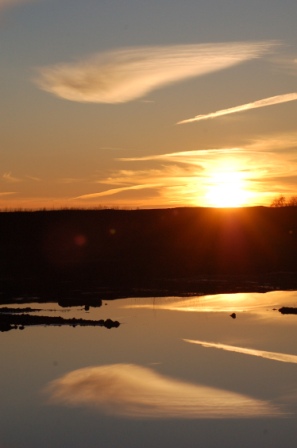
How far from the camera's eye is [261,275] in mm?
48875

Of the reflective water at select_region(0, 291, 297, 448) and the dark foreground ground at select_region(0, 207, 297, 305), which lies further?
the dark foreground ground at select_region(0, 207, 297, 305)

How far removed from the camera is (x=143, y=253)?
201 ft

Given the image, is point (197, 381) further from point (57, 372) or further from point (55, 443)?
Result: point (55, 443)

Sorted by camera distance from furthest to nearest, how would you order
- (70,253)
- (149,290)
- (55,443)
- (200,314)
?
(70,253) < (149,290) < (200,314) < (55,443)

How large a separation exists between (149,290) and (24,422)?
75.7 ft

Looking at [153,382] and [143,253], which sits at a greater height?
[143,253]

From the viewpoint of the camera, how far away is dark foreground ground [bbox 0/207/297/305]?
4159cm

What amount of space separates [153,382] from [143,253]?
41077mm

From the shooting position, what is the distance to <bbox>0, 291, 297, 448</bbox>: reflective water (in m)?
16.2

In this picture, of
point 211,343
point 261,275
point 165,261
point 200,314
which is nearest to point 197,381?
point 211,343

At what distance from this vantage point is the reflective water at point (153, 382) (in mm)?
16219

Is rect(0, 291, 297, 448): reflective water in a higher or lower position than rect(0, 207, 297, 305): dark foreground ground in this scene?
lower

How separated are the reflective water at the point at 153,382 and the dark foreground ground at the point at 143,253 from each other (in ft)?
24.8

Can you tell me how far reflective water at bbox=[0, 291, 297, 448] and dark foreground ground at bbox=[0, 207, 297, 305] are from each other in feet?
24.8
